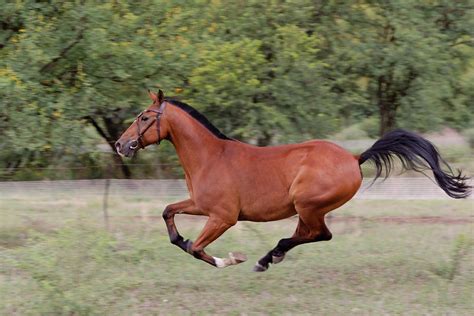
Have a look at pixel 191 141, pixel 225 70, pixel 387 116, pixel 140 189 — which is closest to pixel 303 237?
pixel 191 141

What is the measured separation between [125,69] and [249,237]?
19.4 feet

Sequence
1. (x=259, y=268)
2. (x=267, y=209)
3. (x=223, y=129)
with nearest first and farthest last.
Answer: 1. (x=267, y=209)
2. (x=259, y=268)
3. (x=223, y=129)

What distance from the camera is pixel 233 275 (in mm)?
7824

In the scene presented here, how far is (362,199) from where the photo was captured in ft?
48.9

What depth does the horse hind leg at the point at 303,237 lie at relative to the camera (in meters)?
7.41

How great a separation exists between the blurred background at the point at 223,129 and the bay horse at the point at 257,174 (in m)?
0.58

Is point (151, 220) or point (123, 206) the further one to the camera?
point (123, 206)

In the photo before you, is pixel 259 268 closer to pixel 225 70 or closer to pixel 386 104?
pixel 225 70

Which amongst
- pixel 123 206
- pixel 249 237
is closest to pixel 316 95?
pixel 123 206

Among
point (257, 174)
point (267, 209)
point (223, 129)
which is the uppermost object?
point (257, 174)

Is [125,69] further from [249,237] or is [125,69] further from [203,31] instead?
[249,237]

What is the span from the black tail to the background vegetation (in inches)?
274

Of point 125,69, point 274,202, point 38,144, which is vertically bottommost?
point 38,144

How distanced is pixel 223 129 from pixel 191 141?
30.9 feet
